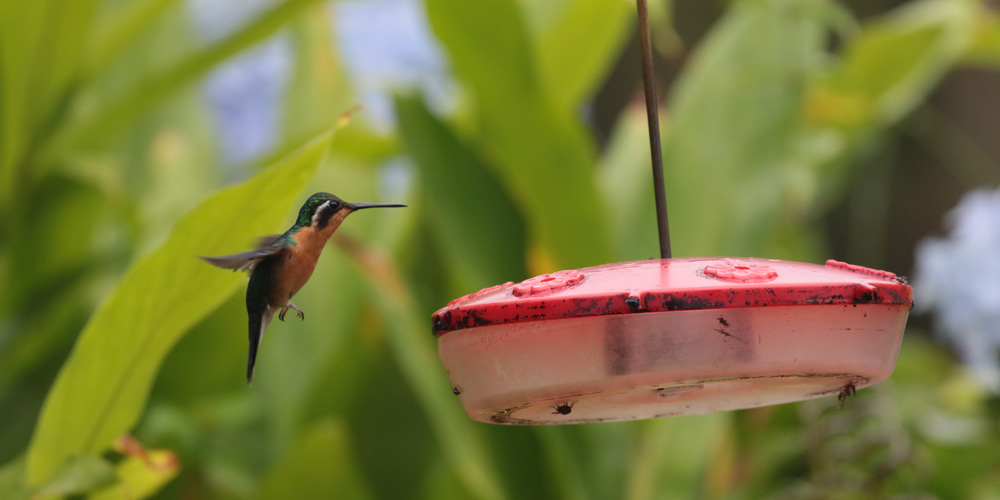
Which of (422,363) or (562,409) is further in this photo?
(422,363)

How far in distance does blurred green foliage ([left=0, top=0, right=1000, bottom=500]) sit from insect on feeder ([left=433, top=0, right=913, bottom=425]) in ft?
1.12

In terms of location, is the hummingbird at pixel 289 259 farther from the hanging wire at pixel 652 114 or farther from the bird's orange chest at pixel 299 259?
the hanging wire at pixel 652 114

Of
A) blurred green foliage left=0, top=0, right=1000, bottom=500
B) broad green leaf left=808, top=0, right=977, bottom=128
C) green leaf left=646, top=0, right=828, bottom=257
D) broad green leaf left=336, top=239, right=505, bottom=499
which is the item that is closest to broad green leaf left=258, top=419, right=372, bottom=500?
blurred green foliage left=0, top=0, right=1000, bottom=500

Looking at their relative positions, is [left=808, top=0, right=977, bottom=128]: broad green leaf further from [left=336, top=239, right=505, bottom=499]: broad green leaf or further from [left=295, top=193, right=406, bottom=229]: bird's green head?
[left=295, top=193, right=406, bottom=229]: bird's green head

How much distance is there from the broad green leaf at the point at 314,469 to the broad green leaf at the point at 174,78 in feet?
1.23

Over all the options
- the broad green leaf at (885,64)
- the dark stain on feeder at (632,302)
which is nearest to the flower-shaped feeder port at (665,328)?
the dark stain on feeder at (632,302)

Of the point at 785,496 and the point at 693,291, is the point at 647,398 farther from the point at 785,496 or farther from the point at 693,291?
the point at 785,496

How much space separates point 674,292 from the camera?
0.90 feet

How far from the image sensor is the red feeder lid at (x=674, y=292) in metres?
0.27

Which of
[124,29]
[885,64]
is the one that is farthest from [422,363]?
[885,64]

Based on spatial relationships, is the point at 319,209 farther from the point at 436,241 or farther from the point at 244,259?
the point at 436,241

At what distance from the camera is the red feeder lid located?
0.27 m

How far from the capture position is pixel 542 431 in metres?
0.95

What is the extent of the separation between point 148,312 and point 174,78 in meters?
0.41
